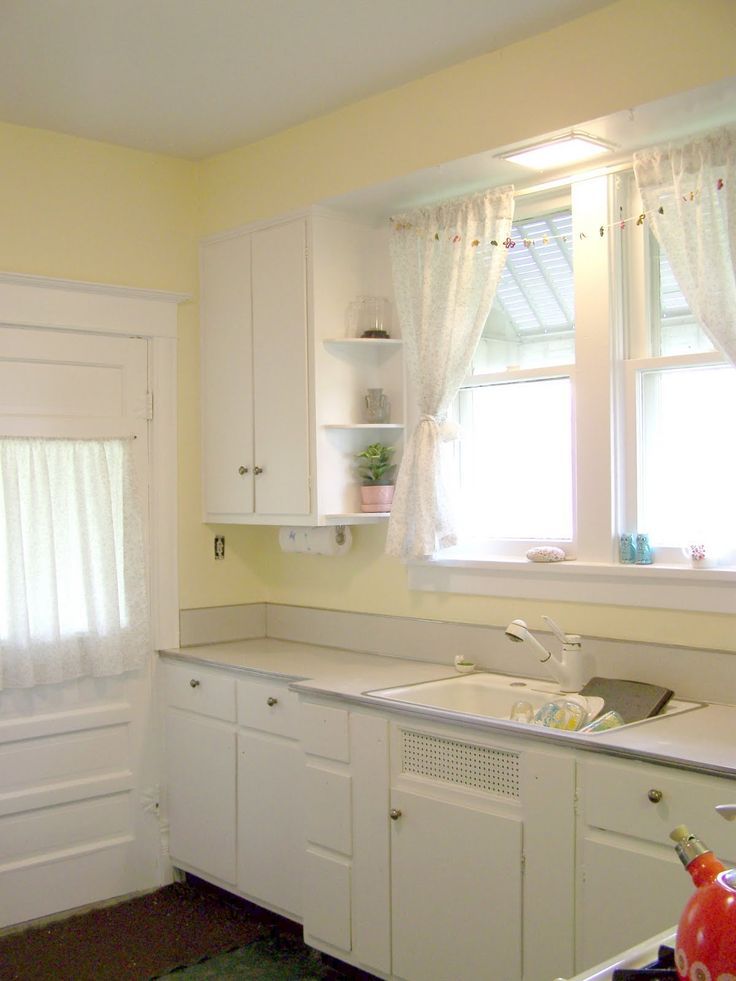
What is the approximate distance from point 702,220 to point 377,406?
135 centimetres

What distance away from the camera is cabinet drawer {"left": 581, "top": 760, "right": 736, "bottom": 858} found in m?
2.29

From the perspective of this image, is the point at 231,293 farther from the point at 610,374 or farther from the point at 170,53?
the point at 610,374

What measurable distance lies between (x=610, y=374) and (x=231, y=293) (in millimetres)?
1604

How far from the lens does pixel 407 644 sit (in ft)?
12.5

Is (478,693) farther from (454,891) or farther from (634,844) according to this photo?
(634,844)

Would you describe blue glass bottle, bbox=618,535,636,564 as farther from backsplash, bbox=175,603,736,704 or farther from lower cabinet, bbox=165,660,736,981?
lower cabinet, bbox=165,660,736,981

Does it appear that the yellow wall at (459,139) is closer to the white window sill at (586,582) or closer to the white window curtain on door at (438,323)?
the white window sill at (586,582)

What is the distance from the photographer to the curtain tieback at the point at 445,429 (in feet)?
11.7

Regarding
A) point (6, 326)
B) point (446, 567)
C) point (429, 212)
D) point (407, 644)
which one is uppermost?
point (429, 212)

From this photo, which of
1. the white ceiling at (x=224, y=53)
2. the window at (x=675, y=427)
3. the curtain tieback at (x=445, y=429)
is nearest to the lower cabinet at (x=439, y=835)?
the window at (x=675, y=427)

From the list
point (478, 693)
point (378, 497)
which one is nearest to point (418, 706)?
point (478, 693)

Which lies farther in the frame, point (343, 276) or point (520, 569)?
point (343, 276)

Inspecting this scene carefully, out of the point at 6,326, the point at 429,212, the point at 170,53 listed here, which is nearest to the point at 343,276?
A: the point at 429,212

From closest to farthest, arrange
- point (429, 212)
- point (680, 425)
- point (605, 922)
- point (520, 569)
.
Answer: point (605, 922)
point (680, 425)
point (520, 569)
point (429, 212)
